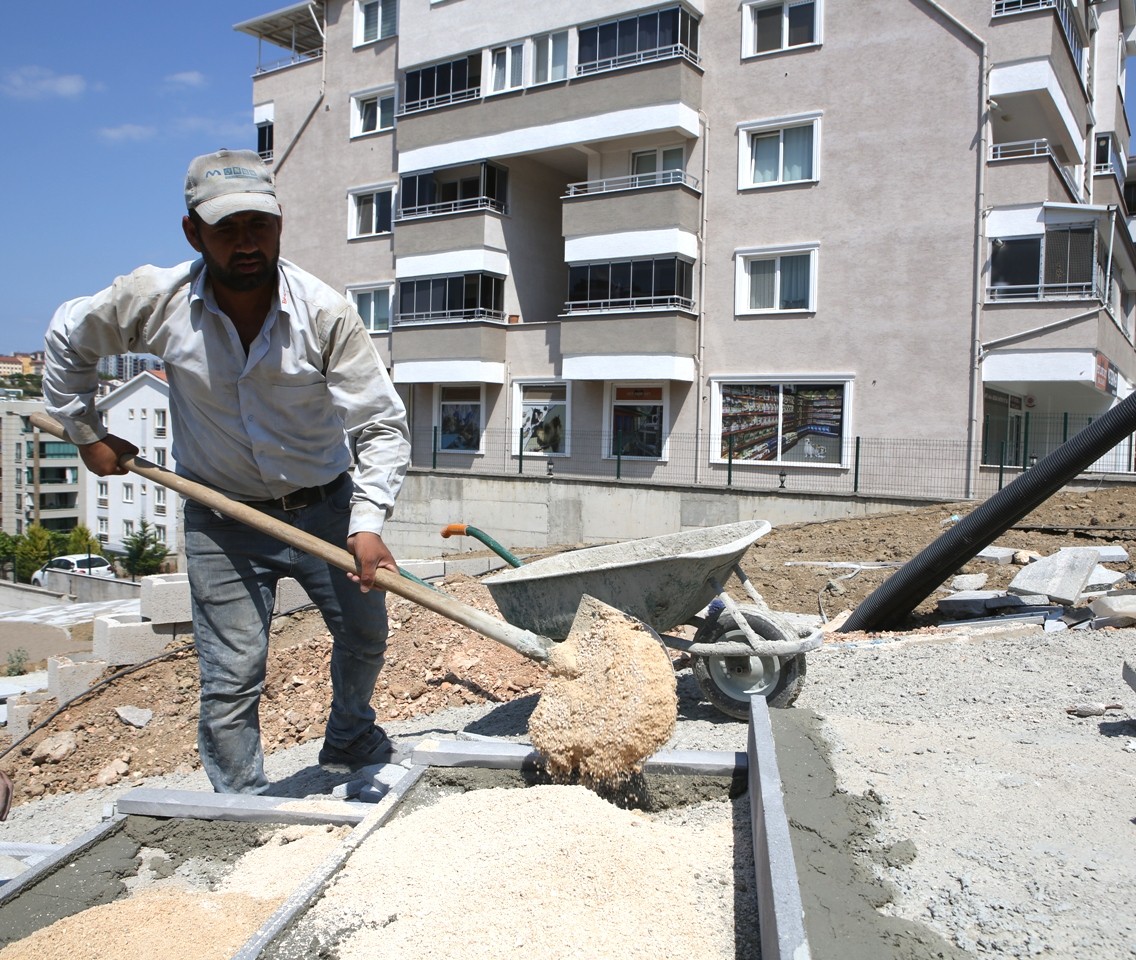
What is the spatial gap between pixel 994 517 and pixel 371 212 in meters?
25.4

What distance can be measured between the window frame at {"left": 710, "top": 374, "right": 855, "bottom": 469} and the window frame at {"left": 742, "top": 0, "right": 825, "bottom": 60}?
23.0 ft

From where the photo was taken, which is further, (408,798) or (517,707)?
(517,707)

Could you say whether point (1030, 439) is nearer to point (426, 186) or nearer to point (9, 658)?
point (426, 186)

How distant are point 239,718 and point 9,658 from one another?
53.6 feet

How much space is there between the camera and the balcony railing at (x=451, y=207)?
25562 mm

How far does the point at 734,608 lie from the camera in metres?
4.72

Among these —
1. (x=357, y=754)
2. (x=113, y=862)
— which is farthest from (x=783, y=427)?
(x=113, y=862)

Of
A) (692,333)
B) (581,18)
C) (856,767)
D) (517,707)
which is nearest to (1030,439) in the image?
(692,333)

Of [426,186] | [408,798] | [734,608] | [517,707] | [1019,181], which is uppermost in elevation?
[426,186]

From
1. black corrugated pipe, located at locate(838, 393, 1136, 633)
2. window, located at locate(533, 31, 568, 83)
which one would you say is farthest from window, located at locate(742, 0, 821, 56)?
black corrugated pipe, located at locate(838, 393, 1136, 633)

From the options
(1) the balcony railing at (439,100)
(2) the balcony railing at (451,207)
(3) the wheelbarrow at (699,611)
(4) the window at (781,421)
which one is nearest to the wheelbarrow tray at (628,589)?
(3) the wheelbarrow at (699,611)

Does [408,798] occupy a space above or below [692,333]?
below

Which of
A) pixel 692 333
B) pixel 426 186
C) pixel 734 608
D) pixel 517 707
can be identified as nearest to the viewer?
pixel 734 608

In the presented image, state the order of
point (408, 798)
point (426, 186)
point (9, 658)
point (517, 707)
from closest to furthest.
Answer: point (408, 798), point (517, 707), point (9, 658), point (426, 186)
